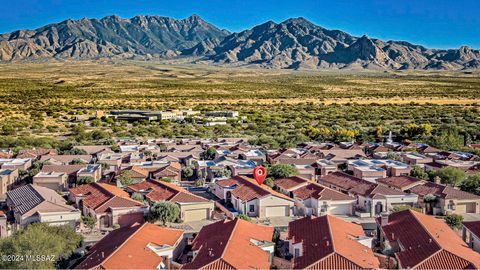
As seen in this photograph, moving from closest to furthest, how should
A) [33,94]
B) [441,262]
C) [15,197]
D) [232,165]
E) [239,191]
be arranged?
[441,262]
[15,197]
[239,191]
[232,165]
[33,94]

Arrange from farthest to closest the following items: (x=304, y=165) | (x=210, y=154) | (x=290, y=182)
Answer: (x=210, y=154), (x=304, y=165), (x=290, y=182)

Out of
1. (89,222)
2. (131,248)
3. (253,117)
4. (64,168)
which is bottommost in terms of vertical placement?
(253,117)

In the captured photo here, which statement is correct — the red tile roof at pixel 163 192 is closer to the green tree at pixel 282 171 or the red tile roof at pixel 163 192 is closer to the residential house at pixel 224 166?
the residential house at pixel 224 166

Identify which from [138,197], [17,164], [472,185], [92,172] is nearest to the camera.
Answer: [138,197]

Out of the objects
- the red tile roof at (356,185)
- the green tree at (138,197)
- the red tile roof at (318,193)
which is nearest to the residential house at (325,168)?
the red tile roof at (356,185)

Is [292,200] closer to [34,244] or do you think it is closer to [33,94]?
[34,244]

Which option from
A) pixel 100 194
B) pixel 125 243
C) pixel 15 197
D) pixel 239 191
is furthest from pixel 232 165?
pixel 125 243

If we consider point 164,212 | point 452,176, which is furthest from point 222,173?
point 452,176

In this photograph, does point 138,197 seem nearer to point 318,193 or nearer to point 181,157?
point 318,193
